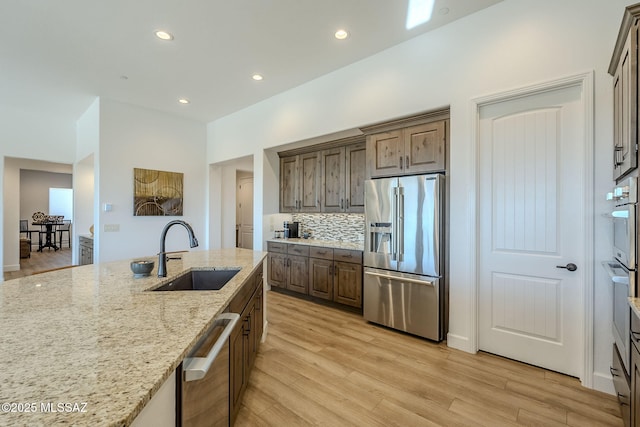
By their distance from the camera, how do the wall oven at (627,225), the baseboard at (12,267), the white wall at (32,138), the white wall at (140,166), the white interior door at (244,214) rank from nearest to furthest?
the wall oven at (627,225) < the white wall at (140,166) < the white wall at (32,138) < the baseboard at (12,267) < the white interior door at (244,214)

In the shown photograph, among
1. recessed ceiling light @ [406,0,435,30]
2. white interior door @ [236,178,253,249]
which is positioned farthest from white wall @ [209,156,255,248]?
recessed ceiling light @ [406,0,435,30]

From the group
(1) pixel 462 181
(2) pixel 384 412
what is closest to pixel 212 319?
(2) pixel 384 412

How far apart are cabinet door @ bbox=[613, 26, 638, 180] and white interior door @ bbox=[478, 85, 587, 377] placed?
29cm

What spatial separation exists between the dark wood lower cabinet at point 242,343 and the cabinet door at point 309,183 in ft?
7.76

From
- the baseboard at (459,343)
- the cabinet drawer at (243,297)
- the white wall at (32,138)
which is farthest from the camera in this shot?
the white wall at (32,138)

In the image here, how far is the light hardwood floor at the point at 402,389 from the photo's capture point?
6.17 ft

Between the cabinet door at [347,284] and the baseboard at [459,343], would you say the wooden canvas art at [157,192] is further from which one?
the baseboard at [459,343]

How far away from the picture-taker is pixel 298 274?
441cm

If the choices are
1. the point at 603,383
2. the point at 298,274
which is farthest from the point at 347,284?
the point at 603,383

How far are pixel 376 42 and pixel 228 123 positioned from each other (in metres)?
3.37

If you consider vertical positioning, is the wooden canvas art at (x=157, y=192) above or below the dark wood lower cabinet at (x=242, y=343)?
above

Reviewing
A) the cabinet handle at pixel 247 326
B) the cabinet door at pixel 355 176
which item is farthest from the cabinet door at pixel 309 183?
the cabinet handle at pixel 247 326

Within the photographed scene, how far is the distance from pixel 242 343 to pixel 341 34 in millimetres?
3061

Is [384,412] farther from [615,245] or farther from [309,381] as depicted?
[615,245]
